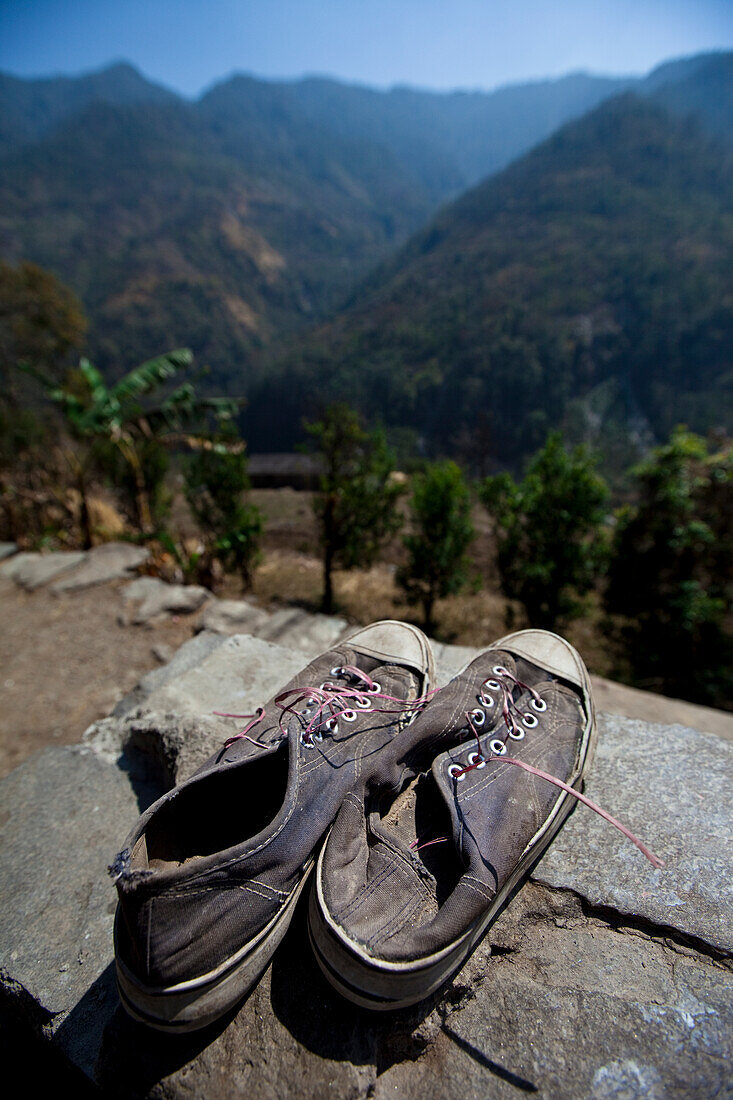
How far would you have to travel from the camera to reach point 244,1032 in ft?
3.96

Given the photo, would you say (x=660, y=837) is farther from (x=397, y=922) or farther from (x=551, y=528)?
(x=551, y=528)

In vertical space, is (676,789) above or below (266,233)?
below

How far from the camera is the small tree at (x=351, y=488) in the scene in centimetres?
577

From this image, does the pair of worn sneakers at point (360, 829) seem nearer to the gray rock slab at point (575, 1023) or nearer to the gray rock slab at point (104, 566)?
the gray rock slab at point (575, 1023)

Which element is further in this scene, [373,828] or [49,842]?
[49,842]

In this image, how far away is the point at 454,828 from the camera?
1.32 meters

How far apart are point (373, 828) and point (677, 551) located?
513 cm

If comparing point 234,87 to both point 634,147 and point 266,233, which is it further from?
point 634,147

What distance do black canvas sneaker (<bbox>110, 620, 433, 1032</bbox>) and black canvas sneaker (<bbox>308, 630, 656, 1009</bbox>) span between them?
10 cm

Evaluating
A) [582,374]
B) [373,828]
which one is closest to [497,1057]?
[373,828]

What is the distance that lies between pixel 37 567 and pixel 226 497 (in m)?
2.24

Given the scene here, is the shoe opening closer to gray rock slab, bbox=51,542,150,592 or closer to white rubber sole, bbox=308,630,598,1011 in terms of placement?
white rubber sole, bbox=308,630,598,1011

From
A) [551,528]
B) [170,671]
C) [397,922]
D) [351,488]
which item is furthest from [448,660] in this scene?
[351,488]

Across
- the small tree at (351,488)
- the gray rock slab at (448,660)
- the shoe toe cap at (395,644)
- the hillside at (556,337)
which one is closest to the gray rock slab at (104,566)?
the small tree at (351,488)
